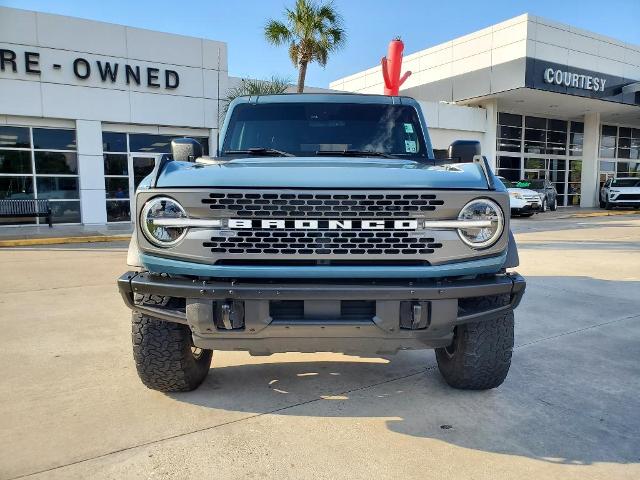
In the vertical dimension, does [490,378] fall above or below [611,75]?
below

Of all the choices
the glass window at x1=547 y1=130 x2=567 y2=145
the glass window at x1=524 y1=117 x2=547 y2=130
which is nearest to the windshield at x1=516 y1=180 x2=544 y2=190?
the glass window at x1=524 y1=117 x2=547 y2=130

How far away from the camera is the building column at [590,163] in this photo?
27625 millimetres

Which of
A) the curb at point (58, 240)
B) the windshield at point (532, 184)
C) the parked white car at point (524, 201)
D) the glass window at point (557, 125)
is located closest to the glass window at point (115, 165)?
the curb at point (58, 240)

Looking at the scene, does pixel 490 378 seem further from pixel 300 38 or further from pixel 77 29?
pixel 77 29

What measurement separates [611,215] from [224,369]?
23.1 meters

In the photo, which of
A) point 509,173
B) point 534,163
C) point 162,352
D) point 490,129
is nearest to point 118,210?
point 162,352

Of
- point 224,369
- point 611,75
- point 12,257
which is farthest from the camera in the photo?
point 611,75

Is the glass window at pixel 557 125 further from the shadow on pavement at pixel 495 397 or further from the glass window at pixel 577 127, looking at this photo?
the shadow on pavement at pixel 495 397

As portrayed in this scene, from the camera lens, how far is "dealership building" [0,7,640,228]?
1434 cm

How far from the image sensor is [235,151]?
368 cm

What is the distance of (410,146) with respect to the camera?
3.74 metres

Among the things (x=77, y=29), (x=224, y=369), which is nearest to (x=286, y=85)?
(x=77, y=29)

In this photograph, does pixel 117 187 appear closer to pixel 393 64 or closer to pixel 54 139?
pixel 54 139

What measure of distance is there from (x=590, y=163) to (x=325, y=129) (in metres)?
29.6
